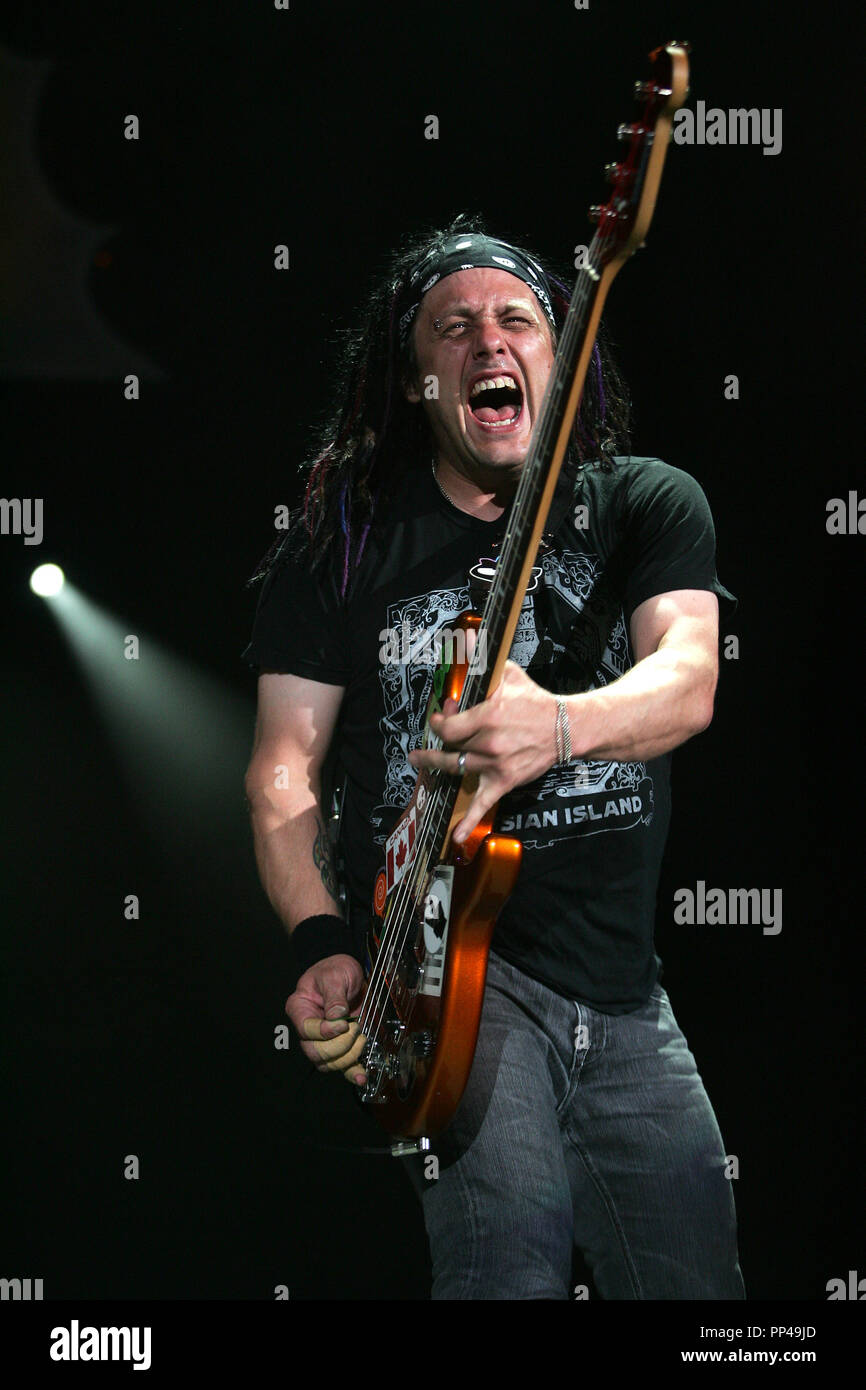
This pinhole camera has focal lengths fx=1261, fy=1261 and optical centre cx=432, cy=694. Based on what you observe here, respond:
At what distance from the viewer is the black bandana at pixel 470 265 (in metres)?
2.79

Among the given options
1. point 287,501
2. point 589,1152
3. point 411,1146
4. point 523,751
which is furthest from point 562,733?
point 287,501

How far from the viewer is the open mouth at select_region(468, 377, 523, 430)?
2654mm

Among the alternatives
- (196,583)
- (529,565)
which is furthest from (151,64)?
(529,565)

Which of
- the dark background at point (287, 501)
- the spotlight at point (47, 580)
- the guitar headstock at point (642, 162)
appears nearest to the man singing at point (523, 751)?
the dark background at point (287, 501)

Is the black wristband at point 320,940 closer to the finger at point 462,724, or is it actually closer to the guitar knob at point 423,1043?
the guitar knob at point 423,1043

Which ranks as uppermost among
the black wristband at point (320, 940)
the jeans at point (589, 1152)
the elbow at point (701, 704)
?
the elbow at point (701, 704)

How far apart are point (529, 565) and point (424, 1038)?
837 mm

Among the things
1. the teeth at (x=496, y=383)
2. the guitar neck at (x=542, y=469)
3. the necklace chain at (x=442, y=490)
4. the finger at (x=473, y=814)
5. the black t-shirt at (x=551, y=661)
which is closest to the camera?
the guitar neck at (x=542, y=469)

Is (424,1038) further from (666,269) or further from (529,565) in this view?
(666,269)

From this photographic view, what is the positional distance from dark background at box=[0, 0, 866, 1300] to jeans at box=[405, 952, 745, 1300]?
939mm

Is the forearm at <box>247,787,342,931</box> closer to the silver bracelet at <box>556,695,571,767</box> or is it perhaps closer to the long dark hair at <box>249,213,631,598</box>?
the long dark hair at <box>249,213,631,598</box>

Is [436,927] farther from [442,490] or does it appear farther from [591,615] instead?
[442,490]

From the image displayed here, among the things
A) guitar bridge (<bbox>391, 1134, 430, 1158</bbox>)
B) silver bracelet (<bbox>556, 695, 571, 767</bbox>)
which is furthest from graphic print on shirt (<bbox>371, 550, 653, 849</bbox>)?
guitar bridge (<bbox>391, 1134, 430, 1158</bbox>)

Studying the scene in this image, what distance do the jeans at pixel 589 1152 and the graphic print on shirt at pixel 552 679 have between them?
0.32m
